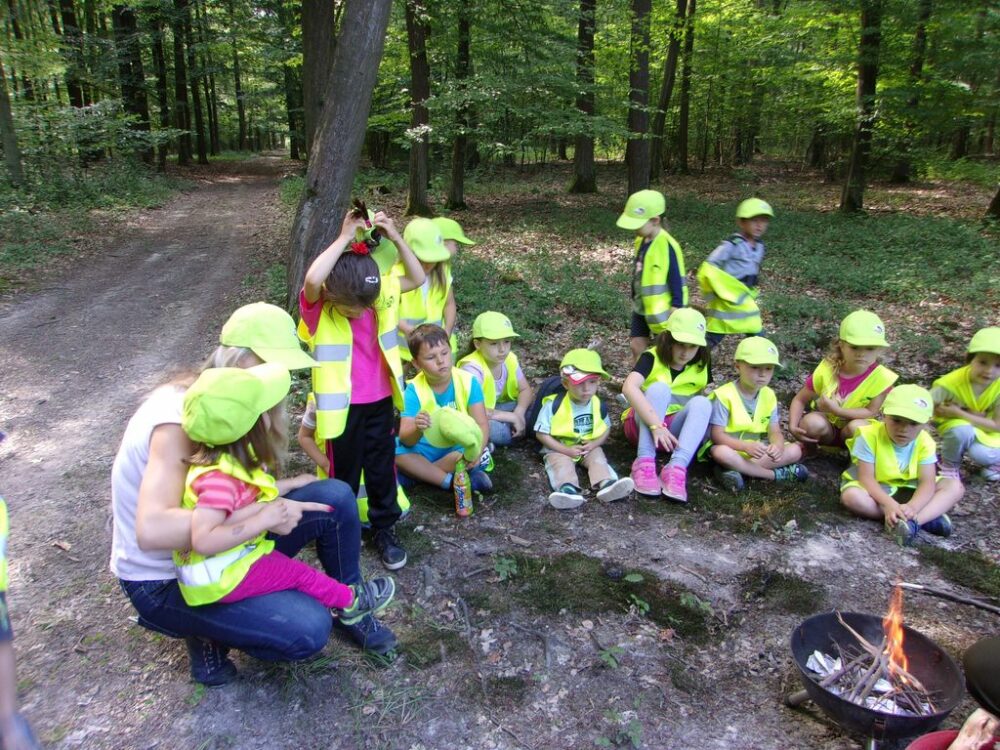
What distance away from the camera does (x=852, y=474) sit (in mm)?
4012

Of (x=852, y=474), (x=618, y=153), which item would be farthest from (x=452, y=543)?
(x=618, y=153)

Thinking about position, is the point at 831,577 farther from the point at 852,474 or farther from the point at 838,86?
the point at 838,86

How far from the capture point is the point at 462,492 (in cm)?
375

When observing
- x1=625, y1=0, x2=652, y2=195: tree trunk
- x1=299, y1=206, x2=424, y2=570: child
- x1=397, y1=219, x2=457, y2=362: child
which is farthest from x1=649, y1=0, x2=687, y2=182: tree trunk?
x1=299, y1=206, x2=424, y2=570: child

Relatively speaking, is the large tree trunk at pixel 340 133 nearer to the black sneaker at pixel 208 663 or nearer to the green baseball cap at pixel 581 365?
the green baseball cap at pixel 581 365

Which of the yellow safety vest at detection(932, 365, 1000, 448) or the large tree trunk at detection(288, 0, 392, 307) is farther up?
the large tree trunk at detection(288, 0, 392, 307)

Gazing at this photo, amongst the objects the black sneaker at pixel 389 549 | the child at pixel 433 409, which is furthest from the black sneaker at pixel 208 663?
the child at pixel 433 409

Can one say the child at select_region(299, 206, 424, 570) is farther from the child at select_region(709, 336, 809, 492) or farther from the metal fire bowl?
the child at select_region(709, 336, 809, 492)

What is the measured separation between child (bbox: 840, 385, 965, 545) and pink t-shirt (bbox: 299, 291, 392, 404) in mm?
2923

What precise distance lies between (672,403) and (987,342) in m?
2.06

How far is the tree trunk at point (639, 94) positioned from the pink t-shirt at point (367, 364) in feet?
31.1

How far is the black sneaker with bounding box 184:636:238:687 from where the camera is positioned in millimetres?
2406

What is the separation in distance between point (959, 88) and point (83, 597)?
42.3 ft

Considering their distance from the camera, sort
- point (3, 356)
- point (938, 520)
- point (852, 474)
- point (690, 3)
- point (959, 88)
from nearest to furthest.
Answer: point (938, 520) < point (852, 474) < point (3, 356) < point (959, 88) < point (690, 3)
